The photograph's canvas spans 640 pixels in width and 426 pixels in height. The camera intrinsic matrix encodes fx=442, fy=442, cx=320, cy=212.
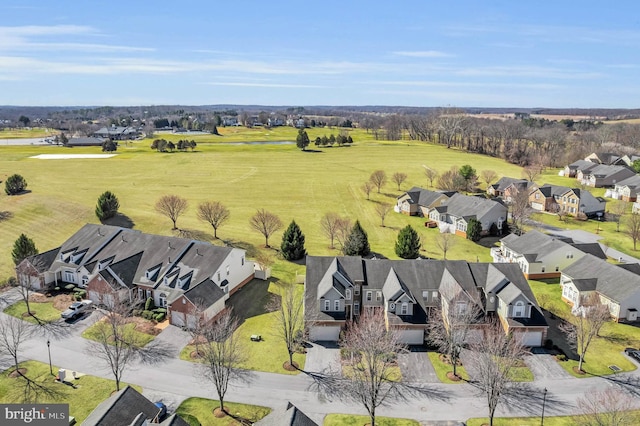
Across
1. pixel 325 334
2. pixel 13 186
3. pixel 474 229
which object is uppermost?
pixel 13 186

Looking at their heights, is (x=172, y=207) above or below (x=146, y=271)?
above

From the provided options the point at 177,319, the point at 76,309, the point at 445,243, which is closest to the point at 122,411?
the point at 177,319

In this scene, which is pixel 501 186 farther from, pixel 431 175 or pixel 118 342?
pixel 118 342

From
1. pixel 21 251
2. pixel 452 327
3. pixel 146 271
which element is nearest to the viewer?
pixel 452 327

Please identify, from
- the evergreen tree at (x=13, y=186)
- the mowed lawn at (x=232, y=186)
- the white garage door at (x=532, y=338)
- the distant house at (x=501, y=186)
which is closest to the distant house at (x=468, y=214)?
the mowed lawn at (x=232, y=186)

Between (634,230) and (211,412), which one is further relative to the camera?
(634,230)

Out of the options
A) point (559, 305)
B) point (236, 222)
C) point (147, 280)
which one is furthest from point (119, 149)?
point (559, 305)

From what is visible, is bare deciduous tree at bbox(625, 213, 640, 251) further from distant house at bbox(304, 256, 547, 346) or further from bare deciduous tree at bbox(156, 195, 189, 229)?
bare deciduous tree at bbox(156, 195, 189, 229)
